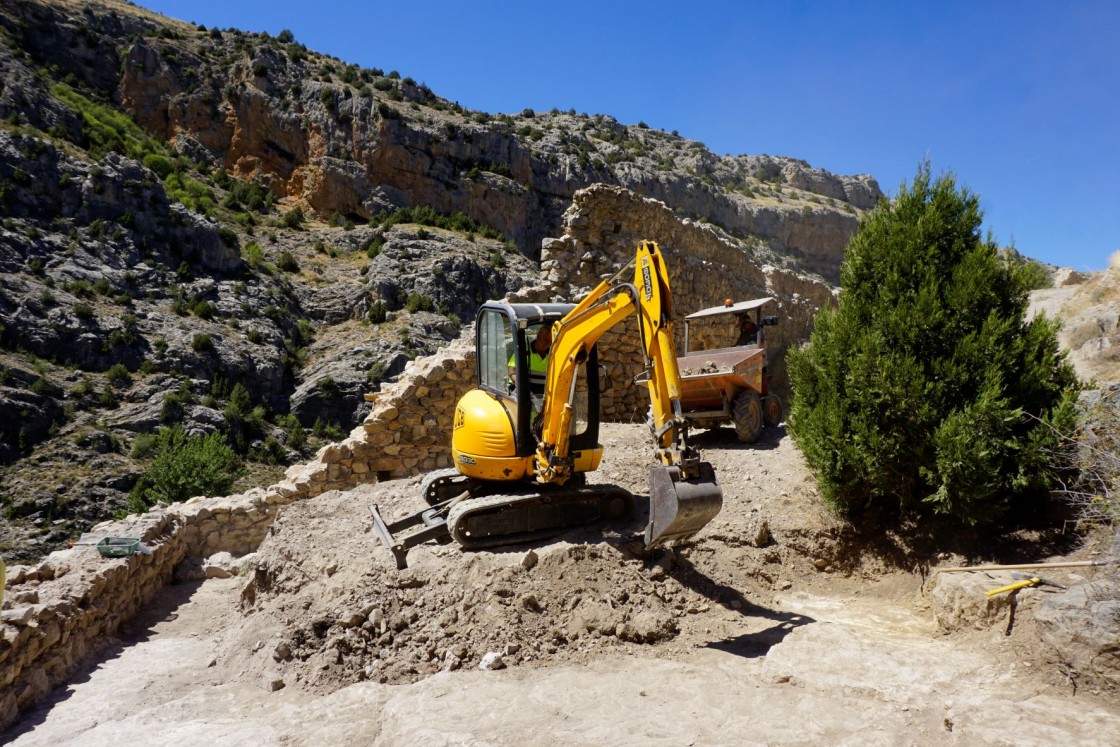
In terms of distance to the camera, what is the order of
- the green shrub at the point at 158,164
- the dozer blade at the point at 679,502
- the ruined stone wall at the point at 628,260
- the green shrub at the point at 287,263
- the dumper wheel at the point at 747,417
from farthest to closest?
1. the green shrub at the point at 158,164
2. the green shrub at the point at 287,263
3. the ruined stone wall at the point at 628,260
4. the dumper wheel at the point at 747,417
5. the dozer blade at the point at 679,502

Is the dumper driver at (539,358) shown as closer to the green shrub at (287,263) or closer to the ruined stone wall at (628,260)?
the ruined stone wall at (628,260)

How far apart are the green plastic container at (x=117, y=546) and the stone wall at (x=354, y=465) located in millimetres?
116

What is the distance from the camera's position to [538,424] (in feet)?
22.0

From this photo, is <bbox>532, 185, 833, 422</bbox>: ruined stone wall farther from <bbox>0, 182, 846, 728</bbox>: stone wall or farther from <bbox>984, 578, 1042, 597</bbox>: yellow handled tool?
<bbox>984, 578, 1042, 597</bbox>: yellow handled tool

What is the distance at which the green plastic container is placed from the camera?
8.45 meters

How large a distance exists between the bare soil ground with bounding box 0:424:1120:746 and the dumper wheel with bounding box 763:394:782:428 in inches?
116

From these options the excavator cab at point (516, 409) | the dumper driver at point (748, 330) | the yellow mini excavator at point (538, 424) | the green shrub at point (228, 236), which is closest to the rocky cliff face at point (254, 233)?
the green shrub at point (228, 236)

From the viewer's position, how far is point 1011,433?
6.06m

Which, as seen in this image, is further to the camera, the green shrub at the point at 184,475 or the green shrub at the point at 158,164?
the green shrub at the point at 158,164

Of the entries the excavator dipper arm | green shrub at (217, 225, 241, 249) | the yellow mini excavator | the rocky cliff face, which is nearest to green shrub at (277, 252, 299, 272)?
the rocky cliff face

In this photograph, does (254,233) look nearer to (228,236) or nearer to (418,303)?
(228,236)

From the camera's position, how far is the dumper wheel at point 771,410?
10.8 meters

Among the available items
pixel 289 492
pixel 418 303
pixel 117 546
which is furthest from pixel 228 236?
pixel 117 546

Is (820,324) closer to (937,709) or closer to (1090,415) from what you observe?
(1090,415)
